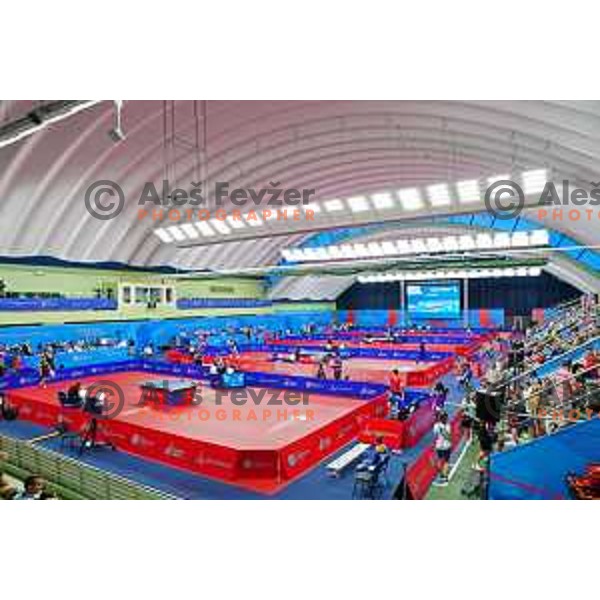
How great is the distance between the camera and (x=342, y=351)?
31.7 meters

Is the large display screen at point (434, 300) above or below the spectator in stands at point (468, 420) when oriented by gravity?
above

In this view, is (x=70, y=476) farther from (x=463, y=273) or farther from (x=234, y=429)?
(x=463, y=273)

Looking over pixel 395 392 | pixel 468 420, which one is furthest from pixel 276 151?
pixel 468 420

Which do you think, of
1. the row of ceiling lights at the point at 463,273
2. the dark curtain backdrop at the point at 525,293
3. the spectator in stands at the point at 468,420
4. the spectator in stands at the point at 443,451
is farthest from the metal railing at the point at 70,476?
the dark curtain backdrop at the point at 525,293

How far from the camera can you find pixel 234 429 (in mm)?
13984

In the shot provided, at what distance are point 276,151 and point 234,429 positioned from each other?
13.6 metres

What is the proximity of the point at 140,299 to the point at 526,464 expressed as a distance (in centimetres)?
2788

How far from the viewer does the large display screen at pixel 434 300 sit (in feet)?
153

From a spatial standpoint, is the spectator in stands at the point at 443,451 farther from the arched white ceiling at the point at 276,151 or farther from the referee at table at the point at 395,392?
the arched white ceiling at the point at 276,151

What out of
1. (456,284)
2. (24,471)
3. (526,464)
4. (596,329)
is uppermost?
(456,284)

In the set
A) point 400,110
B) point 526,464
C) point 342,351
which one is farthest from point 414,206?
point 342,351

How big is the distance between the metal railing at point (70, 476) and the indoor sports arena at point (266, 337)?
0.05m

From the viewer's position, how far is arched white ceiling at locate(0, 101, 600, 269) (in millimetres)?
16516
